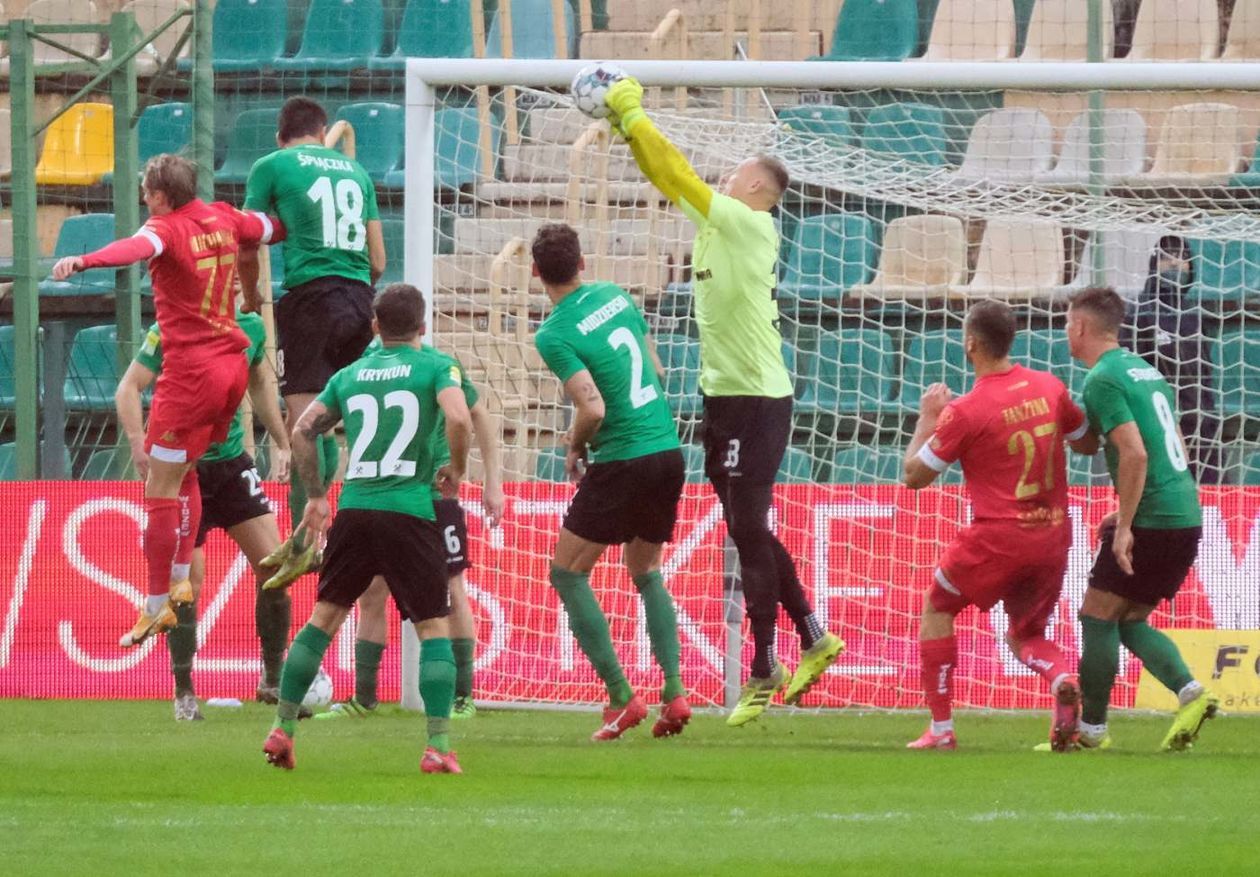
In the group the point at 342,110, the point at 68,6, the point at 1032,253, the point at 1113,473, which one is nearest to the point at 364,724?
the point at 1113,473

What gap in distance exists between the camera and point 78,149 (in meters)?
15.7

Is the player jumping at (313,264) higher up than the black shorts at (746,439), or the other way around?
the player jumping at (313,264)

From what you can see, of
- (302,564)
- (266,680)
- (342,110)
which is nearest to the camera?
(302,564)

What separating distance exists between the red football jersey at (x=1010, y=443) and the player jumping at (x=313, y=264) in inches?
115

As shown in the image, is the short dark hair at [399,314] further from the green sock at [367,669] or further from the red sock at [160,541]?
the green sock at [367,669]

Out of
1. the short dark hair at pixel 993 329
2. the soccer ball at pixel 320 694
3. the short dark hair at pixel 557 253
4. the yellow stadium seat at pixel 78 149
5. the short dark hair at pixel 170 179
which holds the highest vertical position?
the yellow stadium seat at pixel 78 149

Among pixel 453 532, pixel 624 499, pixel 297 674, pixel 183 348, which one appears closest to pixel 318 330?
pixel 183 348

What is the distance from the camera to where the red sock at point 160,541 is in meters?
8.98

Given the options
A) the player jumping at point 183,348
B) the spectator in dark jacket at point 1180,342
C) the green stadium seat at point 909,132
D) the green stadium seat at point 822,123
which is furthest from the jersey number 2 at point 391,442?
the green stadium seat at point 909,132

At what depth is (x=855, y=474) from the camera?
1202 centimetres

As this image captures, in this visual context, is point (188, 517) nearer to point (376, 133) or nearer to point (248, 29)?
point (376, 133)

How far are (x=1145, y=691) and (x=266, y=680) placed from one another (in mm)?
4412

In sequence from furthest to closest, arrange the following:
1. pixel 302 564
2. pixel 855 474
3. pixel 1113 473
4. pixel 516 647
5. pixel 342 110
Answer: pixel 342 110 < pixel 855 474 < pixel 516 647 < pixel 302 564 < pixel 1113 473

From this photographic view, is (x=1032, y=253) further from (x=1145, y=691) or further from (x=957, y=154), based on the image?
(x=1145, y=691)
